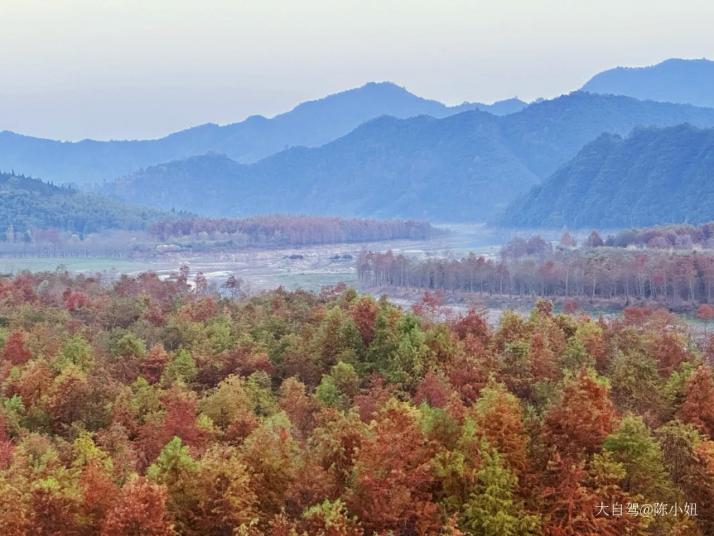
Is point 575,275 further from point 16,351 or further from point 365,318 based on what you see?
point 16,351

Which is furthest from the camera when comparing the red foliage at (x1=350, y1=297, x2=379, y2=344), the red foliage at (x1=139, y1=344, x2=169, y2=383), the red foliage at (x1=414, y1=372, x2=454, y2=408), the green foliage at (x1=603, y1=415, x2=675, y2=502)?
the red foliage at (x1=350, y1=297, x2=379, y2=344)

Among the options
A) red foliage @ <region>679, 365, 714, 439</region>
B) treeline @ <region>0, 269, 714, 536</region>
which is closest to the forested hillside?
treeline @ <region>0, 269, 714, 536</region>

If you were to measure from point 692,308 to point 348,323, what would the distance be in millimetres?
41145

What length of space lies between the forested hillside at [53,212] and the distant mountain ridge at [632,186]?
8466cm

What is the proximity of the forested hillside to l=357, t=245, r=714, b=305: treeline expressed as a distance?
82336mm

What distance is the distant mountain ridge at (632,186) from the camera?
13912cm

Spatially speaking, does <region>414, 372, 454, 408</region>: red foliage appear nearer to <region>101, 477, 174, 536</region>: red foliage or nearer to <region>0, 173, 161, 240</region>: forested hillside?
<region>101, 477, 174, 536</region>: red foliage

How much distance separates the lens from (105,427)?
2367 cm

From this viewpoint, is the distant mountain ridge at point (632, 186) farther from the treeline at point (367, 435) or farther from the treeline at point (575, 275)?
the treeline at point (367, 435)

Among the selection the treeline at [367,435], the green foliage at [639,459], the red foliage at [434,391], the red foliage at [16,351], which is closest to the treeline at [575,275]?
the treeline at [367,435]

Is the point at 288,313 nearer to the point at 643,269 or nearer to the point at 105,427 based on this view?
the point at 105,427

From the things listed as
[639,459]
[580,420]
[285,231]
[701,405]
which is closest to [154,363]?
[580,420]

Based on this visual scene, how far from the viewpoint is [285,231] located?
454ft

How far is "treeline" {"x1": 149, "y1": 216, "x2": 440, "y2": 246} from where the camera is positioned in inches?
5305
